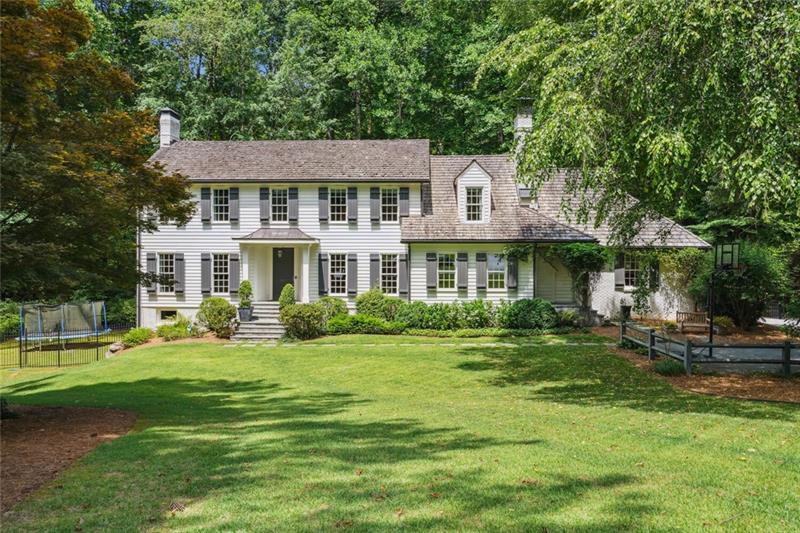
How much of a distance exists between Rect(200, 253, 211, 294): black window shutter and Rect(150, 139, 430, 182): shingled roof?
3.44 meters

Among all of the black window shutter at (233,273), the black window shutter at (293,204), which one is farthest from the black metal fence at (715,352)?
the black window shutter at (233,273)

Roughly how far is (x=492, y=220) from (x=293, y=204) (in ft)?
28.1

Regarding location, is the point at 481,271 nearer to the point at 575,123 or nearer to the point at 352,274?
the point at 352,274

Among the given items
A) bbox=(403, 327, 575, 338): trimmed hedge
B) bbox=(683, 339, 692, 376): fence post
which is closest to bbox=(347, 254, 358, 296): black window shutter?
bbox=(403, 327, 575, 338): trimmed hedge

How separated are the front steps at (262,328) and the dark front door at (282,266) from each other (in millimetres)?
2166

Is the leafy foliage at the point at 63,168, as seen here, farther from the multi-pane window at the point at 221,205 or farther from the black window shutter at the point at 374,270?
the multi-pane window at the point at 221,205

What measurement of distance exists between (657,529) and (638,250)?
62.8ft

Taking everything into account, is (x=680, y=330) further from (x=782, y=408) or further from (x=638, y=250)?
(x=782, y=408)

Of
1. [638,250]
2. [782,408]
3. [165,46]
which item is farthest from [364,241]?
[165,46]

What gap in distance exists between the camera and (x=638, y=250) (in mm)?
21484

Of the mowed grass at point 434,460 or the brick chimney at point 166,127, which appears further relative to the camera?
the brick chimney at point 166,127

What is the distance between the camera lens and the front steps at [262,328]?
20.4 meters

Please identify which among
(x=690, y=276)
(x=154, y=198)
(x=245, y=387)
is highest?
(x=154, y=198)

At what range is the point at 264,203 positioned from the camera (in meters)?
23.2
